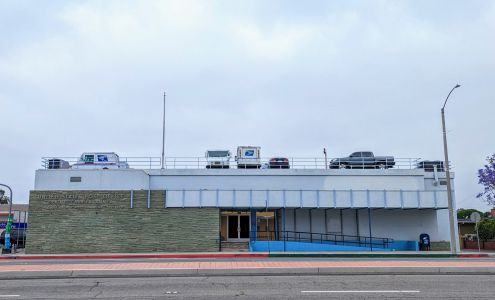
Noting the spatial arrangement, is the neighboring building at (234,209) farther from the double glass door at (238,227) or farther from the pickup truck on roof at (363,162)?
the pickup truck on roof at (363,162)

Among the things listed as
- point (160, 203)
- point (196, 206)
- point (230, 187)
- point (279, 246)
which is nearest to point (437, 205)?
point (279, 246)

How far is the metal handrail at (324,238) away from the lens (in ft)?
104

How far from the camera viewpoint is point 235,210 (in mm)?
32312

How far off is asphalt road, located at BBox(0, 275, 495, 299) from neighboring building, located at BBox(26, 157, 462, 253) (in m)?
15.2

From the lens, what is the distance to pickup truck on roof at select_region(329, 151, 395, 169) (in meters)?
34.0

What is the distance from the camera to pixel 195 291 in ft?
37.2

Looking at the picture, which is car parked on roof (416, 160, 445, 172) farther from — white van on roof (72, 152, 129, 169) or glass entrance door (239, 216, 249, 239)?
white van on roof (72, 152, 129, 169)

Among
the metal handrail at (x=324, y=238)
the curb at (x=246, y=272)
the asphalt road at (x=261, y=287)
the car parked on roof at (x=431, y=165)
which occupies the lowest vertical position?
the asphalt road at (x=261, y=287)

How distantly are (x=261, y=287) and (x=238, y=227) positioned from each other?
21332 mm

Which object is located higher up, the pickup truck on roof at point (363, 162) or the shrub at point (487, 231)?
the pickup truck on roof at point (363, 162)

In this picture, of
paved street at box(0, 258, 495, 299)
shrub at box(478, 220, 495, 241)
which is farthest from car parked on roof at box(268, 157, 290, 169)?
paved street at box(0, 258, 495, 299)

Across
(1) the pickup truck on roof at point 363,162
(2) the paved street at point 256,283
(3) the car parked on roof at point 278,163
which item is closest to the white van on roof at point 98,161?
(3) the car parked on roof at point 278,163

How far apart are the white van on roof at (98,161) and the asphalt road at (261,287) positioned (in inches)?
778

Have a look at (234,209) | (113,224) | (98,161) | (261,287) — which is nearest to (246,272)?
(261,287)
